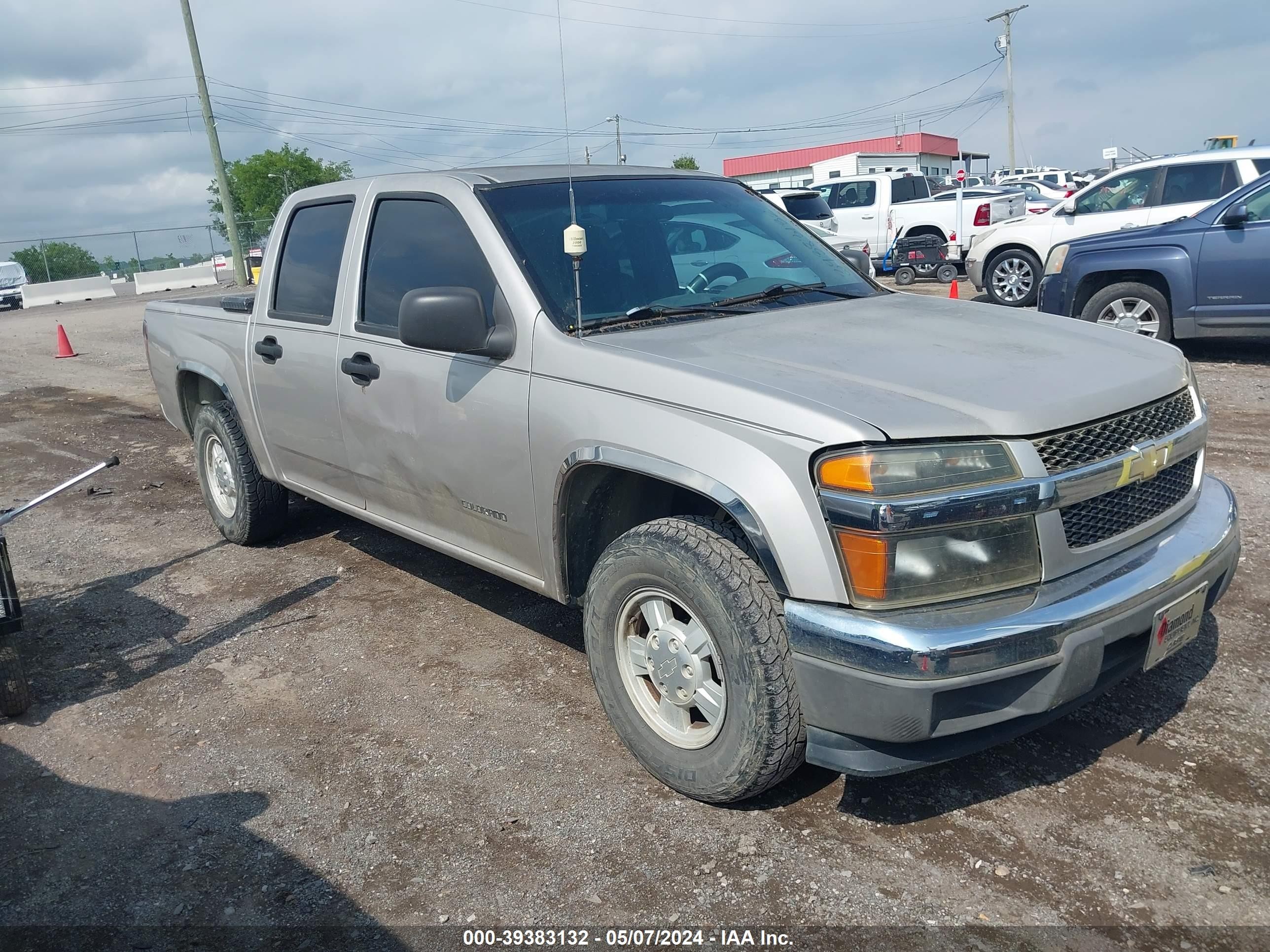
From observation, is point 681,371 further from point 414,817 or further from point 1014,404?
point 414,817

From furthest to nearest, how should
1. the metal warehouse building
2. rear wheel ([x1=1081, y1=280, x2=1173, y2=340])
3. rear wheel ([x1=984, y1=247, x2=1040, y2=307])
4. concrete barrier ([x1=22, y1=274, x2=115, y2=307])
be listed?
the metal warehouse building < concrete barrier ([x1=22, y1=274, x2=115, y2=307]) < rear wheel ([x1=984, y1=247, x2=1040, y2=307]) < rear wheel ([x1=1081, y1=280, x2=1173, y2=340])

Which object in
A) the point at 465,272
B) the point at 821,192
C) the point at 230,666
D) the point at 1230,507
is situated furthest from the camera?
the point at 821,192

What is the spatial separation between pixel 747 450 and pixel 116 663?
10.5 feet

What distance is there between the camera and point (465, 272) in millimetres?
3793

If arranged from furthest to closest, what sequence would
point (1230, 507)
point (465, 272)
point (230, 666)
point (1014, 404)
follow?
1. point (230, 666)
2. point (465, 272)
3. point (1230, 507)
4. point (1014, 404)

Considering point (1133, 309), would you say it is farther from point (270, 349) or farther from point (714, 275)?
point (270, 349)

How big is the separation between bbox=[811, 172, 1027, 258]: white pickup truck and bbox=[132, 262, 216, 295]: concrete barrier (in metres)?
24.9

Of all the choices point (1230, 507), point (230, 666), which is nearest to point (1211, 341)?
point (1230, 507)

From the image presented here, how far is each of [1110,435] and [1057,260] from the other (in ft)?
23.9

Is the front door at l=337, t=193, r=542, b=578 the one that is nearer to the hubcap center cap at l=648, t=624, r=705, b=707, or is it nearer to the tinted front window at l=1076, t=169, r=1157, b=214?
the hubcap center cap at l=648, t=624, r=705, b=707

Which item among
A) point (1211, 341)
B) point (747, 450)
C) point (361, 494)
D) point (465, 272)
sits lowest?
point (1211, 341)

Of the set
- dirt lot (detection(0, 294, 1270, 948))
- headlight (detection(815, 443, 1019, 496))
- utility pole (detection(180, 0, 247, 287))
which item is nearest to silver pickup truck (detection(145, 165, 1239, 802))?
headlight (detection(815, 443, 1019, 496))

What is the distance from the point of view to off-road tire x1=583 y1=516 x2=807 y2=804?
2.71m

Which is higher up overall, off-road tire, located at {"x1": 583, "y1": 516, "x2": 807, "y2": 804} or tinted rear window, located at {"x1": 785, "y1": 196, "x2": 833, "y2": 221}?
tinted rear window, located at {"x1": 785, "y1": 196, "x2": 833, "y2": 221}
